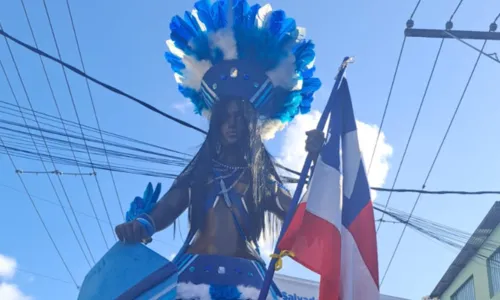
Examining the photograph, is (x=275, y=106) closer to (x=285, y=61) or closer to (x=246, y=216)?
(x=285, y=61)

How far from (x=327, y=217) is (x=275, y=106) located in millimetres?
1256

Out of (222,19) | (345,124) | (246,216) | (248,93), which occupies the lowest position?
(246,216)

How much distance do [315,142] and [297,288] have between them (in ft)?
15.3

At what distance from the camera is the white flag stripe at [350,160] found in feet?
12.0

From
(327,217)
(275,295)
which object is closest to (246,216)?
(275,295)

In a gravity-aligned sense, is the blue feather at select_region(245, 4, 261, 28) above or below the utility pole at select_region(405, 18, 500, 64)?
below

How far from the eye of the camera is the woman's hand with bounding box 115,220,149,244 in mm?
3607

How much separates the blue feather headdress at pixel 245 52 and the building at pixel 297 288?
379cm

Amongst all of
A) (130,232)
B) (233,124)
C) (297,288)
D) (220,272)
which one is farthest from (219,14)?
(297,288)

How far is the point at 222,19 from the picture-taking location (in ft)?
14.1

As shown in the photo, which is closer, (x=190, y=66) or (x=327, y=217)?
(x=327, y=217)

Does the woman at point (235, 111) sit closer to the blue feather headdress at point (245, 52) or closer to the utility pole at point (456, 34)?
the blue feather headdress at point (245, 52)

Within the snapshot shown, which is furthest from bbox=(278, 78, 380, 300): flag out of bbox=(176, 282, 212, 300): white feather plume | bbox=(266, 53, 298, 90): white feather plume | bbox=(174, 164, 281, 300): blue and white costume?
bbox=(266, 53, 298, 90): white feather plume

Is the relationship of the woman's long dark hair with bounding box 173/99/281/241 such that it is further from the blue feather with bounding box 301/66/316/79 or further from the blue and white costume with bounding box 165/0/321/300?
the blue feather with bounding box 301/66/316/79
